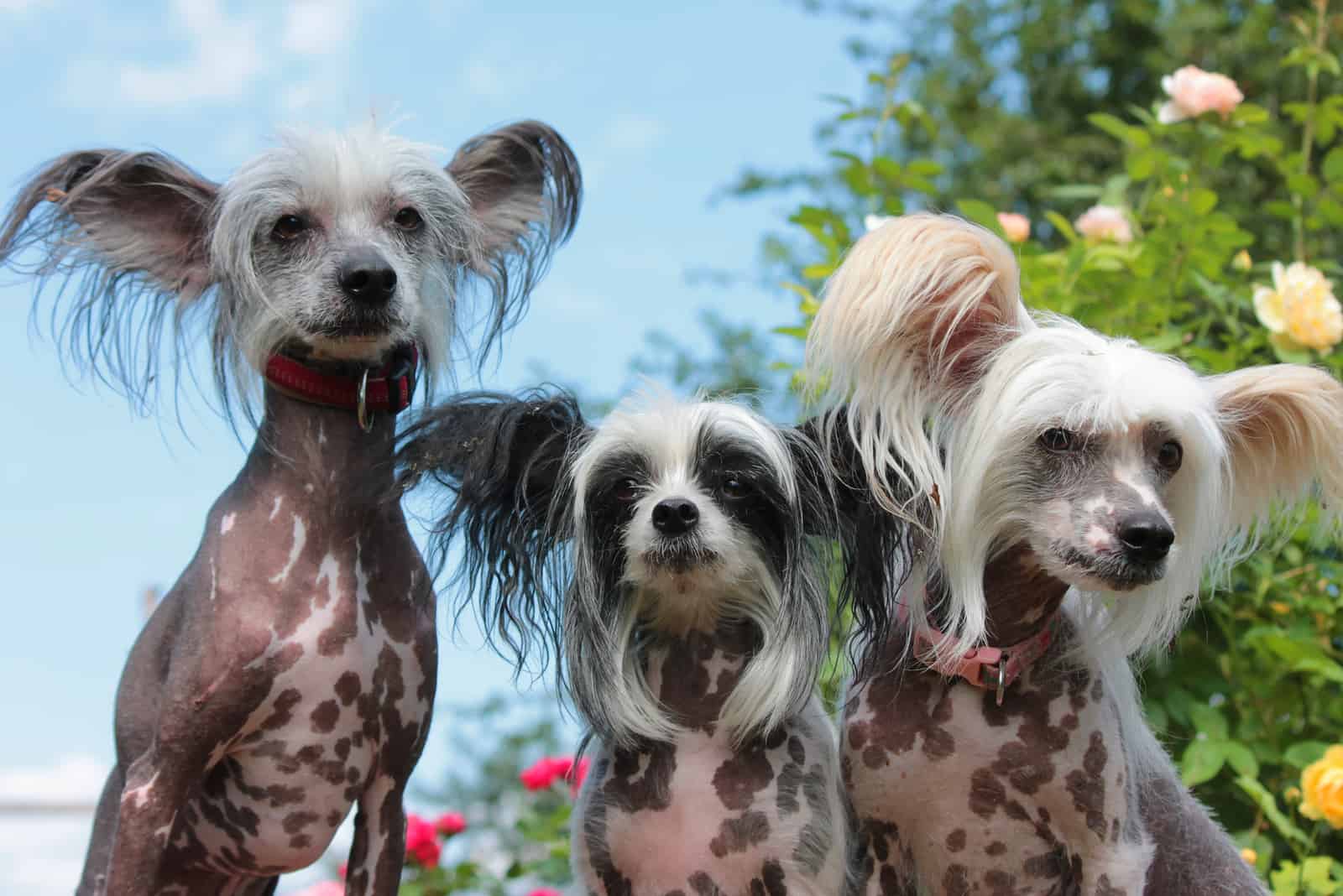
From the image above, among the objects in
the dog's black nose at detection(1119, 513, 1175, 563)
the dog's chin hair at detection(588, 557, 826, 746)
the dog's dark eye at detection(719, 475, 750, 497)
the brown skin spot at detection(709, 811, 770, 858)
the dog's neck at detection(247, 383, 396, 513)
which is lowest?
the brown skin spot at detection(709, 811, 770, 858)

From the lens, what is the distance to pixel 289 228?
267cm

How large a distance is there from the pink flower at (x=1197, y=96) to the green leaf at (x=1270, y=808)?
6.64 ft

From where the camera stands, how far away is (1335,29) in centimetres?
850

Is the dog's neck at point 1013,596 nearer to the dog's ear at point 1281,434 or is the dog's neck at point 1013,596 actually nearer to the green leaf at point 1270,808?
the dog's ear at point 1281,434

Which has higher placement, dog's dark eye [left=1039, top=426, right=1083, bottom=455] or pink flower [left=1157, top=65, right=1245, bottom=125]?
dog's dark eye [left=1039, top=426, right=1083, bottom=455]

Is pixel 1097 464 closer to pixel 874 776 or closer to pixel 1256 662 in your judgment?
pixel 874 776

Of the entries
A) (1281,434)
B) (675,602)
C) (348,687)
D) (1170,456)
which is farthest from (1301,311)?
(348,687)

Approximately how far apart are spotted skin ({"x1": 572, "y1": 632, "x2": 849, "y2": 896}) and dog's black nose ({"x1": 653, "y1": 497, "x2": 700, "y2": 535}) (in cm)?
28

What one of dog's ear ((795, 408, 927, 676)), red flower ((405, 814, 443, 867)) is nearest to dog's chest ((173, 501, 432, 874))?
dog's ear ((795, 408, 927, 676))

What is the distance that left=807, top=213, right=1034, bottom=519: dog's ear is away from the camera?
8.30 ft

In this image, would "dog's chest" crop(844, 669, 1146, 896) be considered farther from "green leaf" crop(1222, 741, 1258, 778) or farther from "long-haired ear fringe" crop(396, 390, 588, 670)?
"green leaf" crop(1222, 741, 1258, 778)

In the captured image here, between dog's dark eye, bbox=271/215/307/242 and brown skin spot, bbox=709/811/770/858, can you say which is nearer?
brown skin spot, bbox=709/811/770/858

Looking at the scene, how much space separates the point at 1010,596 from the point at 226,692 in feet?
4.57

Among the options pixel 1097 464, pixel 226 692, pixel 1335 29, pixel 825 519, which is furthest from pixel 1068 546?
pixel 1335 29
